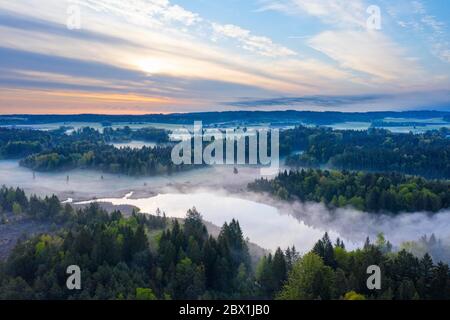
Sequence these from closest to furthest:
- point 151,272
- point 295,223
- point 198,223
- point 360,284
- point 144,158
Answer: point 360,284
point 151,272
point 198,223
point 295,223
point 144,158

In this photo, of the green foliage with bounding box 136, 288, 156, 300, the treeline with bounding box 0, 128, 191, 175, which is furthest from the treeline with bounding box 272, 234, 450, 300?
the treeline with bounding box 0, 128, 191, 175

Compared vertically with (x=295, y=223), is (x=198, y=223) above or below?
above

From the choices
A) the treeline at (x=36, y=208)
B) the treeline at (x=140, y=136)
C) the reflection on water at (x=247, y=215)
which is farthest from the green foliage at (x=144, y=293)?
the treeline at (x=140, y=136)

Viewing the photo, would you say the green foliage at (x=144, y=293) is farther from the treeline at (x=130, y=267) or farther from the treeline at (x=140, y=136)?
the treeline at (x=140, y=136)

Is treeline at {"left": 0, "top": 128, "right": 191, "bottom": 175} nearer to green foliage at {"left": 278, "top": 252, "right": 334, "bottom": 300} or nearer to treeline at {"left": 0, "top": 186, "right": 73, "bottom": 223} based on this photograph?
treeline at {"left": 0, "top": 186, "right": 73, "bottom": 223}

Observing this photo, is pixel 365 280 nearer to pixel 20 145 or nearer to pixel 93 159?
pixel 93 159
